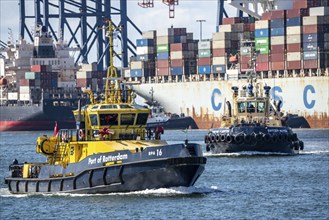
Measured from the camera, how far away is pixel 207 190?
43281 mm

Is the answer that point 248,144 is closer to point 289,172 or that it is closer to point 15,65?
point 289,172

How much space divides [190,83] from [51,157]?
308ft

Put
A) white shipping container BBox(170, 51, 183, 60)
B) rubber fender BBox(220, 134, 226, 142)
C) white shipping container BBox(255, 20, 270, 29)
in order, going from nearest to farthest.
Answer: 1. rubber fender BBox(220, 134, 226, 142)
2. white shipping container BBox(255, 20, 270, 29)
3. white shipping container BBox(170, 51, 183, 60)

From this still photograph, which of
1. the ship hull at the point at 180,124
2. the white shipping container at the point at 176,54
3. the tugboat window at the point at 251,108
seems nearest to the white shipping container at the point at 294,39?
the white shipping container at the point at 176,54

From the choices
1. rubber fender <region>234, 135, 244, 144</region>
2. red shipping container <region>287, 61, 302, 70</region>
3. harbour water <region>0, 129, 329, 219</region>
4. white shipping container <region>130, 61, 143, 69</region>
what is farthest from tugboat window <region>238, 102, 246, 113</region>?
white shipping container <region>130, 61, 143, 69</region>

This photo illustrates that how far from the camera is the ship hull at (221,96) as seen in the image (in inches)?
4850

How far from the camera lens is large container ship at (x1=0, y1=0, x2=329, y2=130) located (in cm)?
11969

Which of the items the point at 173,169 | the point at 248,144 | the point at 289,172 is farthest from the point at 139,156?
the point at 248,144

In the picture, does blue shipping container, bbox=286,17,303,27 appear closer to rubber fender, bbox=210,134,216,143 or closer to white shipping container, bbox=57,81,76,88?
white shipping container, bbox=57,81,76,88

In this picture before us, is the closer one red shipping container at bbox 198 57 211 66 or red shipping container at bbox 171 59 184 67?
red shipping container at bbox 198 57 211 66

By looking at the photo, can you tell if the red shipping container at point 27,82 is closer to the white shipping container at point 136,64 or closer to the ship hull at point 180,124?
the white shipping container at point 136,64

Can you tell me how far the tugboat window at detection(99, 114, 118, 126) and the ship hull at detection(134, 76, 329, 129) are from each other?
7423 cm

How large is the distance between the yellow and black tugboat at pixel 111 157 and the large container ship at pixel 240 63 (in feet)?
215

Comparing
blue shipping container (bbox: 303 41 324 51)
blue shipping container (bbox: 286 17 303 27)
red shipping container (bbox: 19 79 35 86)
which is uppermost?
blue shipping container (bbox: 286 17 303 27)
